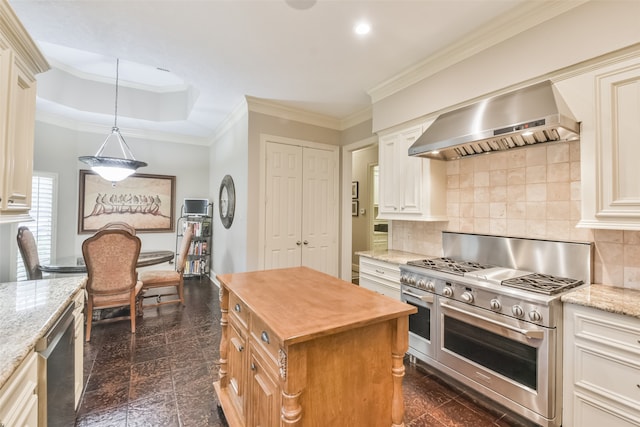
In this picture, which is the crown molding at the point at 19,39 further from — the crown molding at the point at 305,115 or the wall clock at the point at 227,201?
the wall clock at the point at 227,201

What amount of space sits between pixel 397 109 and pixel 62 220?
18.4 feet

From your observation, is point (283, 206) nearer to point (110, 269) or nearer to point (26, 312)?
point (110, 269)

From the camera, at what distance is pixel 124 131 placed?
521 centimetres

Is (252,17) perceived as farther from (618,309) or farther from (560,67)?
(618,309)

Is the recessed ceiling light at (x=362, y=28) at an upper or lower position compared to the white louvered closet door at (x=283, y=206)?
upper

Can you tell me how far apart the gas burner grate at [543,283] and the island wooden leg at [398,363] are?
966 millimetres

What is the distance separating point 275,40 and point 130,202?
4425 mm

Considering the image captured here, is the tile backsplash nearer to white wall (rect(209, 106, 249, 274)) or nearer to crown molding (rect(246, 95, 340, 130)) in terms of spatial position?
crown molding (rect(246, 95, 340, 130))

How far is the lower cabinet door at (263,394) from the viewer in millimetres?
1201

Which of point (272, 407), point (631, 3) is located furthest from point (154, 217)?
point (631, 3)

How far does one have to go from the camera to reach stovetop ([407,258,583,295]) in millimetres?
1784

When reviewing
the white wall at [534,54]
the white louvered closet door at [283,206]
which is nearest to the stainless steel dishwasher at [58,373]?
the white louvered closet door at [283,206]

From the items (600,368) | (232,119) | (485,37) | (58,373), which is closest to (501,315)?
(600,368)

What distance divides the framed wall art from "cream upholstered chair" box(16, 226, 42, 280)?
7.05 feet
